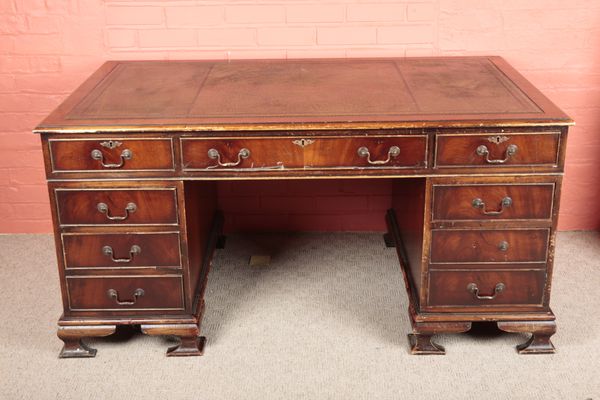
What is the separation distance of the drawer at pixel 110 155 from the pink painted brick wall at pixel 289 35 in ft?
3.02

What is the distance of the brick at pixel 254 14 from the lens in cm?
345

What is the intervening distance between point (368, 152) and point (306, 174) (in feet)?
0.71

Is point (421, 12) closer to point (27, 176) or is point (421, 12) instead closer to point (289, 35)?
point (289, 35)

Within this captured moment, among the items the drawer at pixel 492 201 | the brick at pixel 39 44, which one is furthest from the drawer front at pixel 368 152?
the brick at pixel 39 44

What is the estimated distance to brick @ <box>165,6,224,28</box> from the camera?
3443mm

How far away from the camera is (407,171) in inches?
108

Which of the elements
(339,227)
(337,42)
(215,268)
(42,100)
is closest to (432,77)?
(337,42)

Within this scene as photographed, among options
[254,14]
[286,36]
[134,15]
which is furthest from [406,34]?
[134,15]

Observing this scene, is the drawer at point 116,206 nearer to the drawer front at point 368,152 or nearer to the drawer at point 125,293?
the drawer at point 125,293

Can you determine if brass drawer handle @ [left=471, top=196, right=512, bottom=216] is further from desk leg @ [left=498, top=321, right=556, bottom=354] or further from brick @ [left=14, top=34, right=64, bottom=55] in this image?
brick @ [left=14, top=34, right=64, bottom=55]

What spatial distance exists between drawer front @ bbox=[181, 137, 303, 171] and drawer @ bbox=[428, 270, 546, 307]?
663 millimetres

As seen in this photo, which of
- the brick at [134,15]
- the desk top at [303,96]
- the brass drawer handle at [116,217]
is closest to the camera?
the desk top at [303,96]

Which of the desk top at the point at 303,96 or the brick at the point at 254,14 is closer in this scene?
the desk top at the point at 303,96

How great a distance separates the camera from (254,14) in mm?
3459
